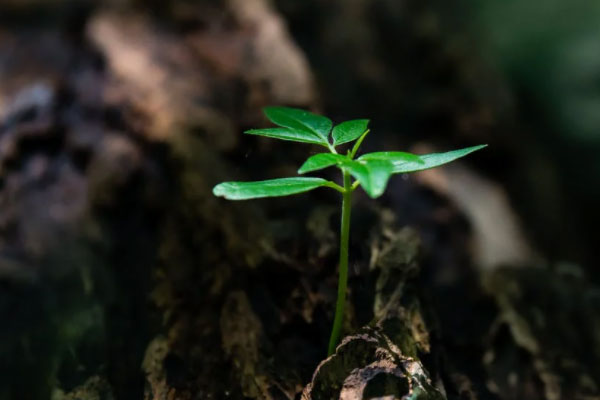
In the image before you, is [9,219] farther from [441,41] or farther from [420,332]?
[441,41]

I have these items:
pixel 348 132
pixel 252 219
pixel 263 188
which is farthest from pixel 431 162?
pixel 252 219

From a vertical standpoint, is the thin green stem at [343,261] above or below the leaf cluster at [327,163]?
below

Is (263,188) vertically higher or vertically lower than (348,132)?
lower

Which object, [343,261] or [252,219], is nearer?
[343,261]

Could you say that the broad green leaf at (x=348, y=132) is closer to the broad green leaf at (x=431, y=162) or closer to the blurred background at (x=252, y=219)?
the broad green leaf at (x=431, y=162)

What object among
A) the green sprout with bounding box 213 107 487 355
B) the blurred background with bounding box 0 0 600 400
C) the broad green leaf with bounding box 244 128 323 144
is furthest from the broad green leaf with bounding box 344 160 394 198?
the blurred background with bounding box 0 0 600 400

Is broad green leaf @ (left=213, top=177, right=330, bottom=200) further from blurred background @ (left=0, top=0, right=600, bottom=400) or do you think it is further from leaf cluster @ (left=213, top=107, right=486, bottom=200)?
blurred background @ (left=0, top=0, right=600, bottom=400)

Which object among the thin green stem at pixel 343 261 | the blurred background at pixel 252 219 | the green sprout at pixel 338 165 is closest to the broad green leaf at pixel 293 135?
the green sprout at pixel 338 165

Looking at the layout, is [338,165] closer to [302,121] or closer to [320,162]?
[320,162]
